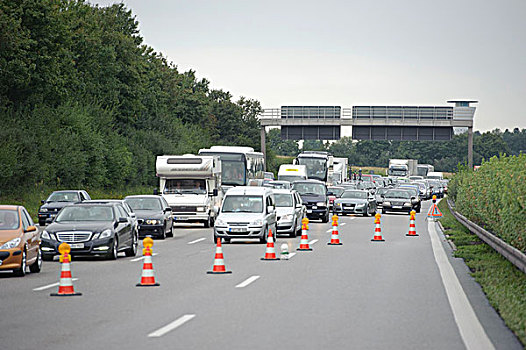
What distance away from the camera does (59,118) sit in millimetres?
58875

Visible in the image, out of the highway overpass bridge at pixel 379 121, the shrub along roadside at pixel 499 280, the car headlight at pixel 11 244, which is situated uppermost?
the highway overpass bridge at pixel 379 121

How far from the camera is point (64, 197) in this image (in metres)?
41.9

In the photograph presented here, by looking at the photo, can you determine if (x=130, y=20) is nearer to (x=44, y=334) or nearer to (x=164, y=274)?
(x=164, y=274)

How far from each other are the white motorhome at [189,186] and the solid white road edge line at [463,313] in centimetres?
1753

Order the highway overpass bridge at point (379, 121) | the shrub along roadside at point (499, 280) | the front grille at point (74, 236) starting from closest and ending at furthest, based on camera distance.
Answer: the shrub along roadside at point (499, 280)
the front grille at point (74, 236)
the highway overpass bridge at point (379, 121)

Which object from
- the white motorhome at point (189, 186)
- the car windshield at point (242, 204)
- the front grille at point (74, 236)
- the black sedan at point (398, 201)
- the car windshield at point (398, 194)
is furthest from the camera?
the car windshield at point (398, 194)

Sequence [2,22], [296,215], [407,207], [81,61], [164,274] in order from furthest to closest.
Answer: [81,61] → [407,207] → [2,22] → [296,215] → [164,274]

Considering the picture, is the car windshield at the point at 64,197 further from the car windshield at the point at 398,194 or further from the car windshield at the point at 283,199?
the car windshield at the point at 398,194

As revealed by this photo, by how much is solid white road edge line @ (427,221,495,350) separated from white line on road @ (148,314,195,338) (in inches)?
132

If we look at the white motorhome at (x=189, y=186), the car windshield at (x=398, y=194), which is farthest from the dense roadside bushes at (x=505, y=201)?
the car windshield at (x=398, y=194)

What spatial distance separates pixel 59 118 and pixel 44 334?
49231mm

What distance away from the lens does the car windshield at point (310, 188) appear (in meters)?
45.8

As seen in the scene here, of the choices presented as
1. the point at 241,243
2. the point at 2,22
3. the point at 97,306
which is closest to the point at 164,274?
the point at 97,306

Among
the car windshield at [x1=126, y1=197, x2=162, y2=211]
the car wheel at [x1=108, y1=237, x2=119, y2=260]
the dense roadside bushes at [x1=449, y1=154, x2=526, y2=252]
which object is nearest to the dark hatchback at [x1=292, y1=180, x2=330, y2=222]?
the dense roadside bushes at [x1=449, y1=154, x2=526, y2=252]
